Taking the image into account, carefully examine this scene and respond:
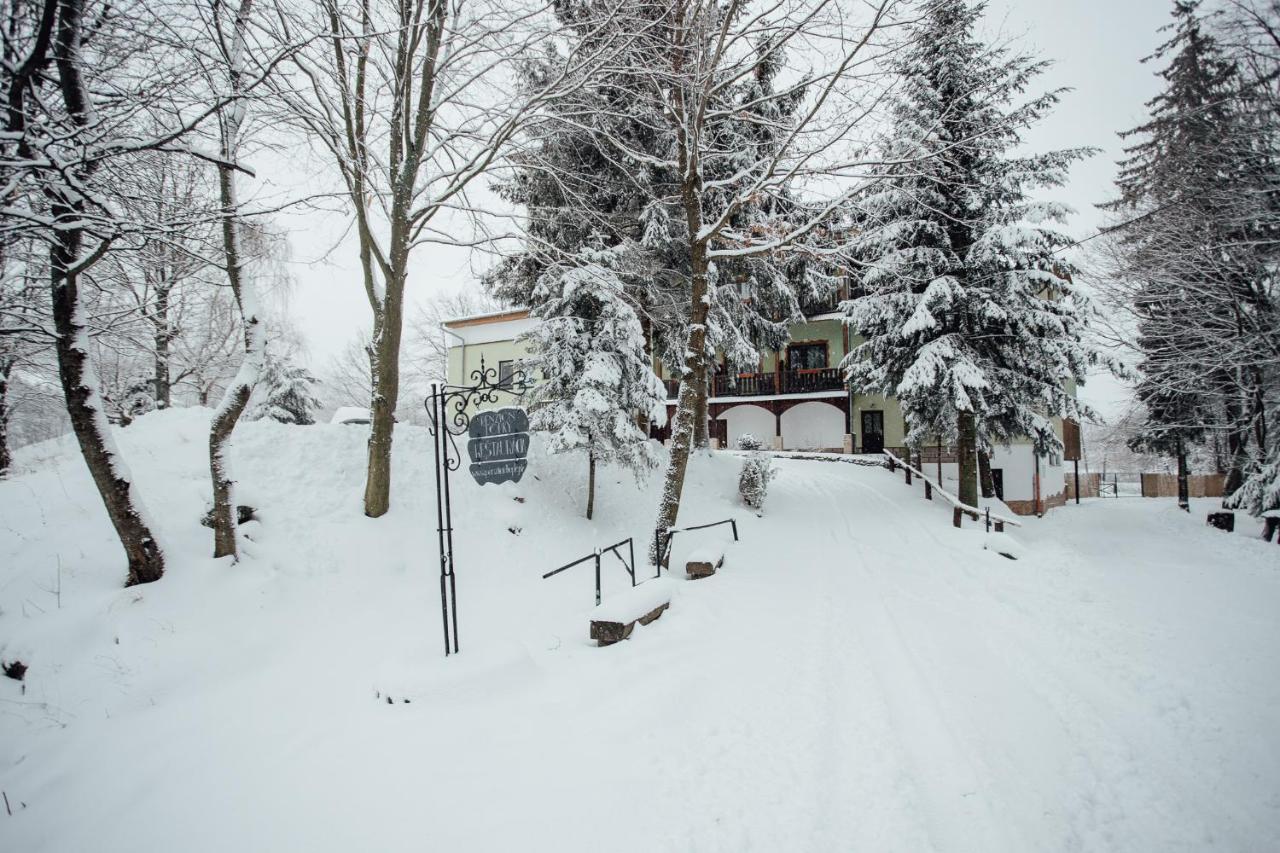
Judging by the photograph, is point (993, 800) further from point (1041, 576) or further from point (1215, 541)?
point (1215, 541)

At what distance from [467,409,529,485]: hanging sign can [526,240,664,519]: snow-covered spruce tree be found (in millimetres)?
3961

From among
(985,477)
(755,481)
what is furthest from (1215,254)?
(755,481)

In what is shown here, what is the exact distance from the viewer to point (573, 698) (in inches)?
171

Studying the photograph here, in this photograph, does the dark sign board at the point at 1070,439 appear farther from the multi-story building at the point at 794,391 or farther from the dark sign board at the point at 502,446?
the dark sign board at the point at 502,446

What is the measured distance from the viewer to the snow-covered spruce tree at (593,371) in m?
9.85

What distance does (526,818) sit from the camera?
2994mm

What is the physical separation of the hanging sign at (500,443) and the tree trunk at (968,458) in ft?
38.9

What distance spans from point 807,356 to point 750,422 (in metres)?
4.36

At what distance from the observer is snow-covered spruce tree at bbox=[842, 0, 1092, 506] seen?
11836 mm

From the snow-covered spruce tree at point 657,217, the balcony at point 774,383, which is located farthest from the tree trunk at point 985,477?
the snow-covered spruce tree at point 657,217

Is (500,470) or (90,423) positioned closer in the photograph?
(90,423)

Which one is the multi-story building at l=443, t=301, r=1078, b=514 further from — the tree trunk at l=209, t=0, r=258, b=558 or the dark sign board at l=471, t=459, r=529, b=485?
the dark sign board at l=471, t=459, r=529, b=485

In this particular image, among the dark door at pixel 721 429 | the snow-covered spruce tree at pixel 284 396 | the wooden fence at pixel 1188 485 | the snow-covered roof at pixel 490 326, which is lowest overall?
the wooden fence at pixel 1188 485

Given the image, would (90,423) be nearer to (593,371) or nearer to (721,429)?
(593,371)
